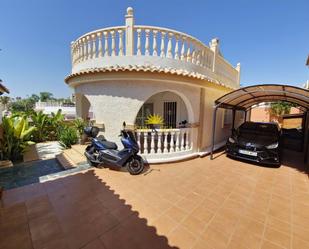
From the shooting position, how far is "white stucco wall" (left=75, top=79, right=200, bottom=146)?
17.8ft

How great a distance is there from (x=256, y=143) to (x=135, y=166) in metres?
4.79

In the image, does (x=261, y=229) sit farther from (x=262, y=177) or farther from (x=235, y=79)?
(x=235, y=79)

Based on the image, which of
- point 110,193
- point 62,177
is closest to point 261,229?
point 110,193

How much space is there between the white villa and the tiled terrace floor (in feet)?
5.10

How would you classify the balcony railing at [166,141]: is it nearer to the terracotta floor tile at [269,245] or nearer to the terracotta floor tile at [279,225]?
the terracotta floor tile at [279,225]

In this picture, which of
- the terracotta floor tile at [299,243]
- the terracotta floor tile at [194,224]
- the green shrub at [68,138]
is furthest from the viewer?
the green shrub at [68,138]

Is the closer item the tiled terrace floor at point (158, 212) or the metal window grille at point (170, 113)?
the tiled terrace floor at point (158, 212)

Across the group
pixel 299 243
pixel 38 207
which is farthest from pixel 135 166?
pixel 299 243

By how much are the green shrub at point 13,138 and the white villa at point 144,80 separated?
289 cm

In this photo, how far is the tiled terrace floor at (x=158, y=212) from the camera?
252cm

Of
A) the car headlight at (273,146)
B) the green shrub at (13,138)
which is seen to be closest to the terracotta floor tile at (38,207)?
the green shrub at (13,138)

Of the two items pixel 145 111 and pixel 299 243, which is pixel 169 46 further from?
pixel 299 243

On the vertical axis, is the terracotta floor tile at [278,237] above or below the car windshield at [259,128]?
below

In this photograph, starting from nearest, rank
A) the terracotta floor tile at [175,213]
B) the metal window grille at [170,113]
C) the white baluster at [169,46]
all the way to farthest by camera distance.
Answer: the terracotta floor tile at [175,213] < the white baluster at [169,46] < the metal window grille at [170,113]
